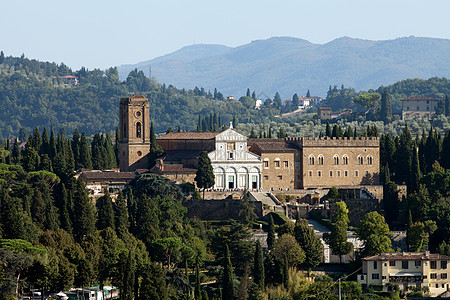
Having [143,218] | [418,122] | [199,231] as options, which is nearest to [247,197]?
[199,231]

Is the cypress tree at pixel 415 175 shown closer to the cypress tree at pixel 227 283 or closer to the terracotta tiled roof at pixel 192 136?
the terracotta tiled roof at pixel 192 136

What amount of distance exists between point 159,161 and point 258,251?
21.8m

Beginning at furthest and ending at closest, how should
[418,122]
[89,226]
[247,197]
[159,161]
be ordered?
[418,122]
[159,161]
[247,197]
[89,226]

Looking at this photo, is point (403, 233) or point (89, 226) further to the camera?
point (403, 233)

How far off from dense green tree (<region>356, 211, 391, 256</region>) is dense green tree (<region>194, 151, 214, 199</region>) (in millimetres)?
13591

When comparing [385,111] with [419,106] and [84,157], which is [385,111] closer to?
[419,106]

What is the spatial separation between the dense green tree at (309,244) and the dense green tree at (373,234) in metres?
2.95

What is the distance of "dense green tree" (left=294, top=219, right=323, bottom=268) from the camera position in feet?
221

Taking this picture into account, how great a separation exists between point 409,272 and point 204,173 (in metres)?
22.0

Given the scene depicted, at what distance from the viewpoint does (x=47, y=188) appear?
71.5 metres

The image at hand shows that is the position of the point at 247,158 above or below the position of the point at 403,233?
above

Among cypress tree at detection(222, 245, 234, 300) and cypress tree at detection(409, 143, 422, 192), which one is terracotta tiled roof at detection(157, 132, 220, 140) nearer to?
cypress tree at detection(409, 143, 422, 192)

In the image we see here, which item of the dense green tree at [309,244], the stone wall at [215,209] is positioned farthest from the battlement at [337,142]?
the dense green tree at [309,244]

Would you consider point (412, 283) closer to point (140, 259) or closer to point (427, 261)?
point (427, 261)
